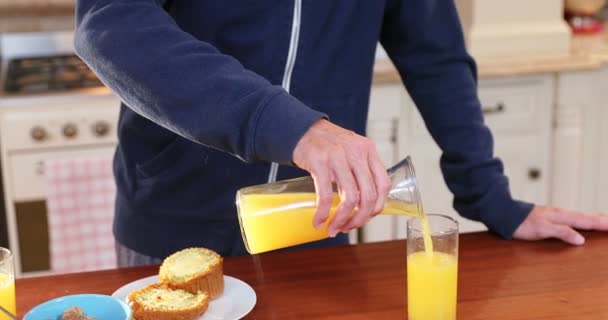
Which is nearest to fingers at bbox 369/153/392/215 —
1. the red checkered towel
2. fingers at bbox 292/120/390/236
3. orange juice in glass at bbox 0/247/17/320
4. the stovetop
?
fingers at bbox 292/120/390/236

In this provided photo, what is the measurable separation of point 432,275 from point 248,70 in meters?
0.36

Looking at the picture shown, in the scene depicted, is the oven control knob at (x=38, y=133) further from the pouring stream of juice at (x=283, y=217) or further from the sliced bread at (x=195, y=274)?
the pouring stream of juice at (x=283, y=217)

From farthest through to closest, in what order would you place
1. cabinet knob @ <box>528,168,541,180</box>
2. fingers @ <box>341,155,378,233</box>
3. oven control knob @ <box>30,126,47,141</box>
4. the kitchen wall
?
1. the kitchen wall
2. cabinet knob @ <box>528,168,541,180</box>
3. oven control knob @ <box>30,126,47,141</box>
4. fingers @ <box>341,155,378,233</box>

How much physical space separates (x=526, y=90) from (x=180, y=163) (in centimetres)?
160

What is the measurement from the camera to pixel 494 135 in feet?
9.07

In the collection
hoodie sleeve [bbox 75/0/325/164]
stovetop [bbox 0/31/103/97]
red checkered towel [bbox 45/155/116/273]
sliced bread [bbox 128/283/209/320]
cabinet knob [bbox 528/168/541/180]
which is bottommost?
cabinet knob [bbox 528/168/541/180]

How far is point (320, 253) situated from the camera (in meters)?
1.37

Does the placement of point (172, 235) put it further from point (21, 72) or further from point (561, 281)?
point (21, 72)

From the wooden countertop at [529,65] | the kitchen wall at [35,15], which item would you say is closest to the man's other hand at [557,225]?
the wooden countertop at [529,65]

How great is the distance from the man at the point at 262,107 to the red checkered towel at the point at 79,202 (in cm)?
88

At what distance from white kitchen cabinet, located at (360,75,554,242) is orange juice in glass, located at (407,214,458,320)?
5.16ft

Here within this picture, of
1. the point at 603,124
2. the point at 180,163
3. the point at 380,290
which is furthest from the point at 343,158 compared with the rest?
the point at 603,124

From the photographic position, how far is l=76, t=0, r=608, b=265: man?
103cm

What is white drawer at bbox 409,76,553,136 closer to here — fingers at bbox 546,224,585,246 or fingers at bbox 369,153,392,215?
fingers at bbox 546,224,585,246
